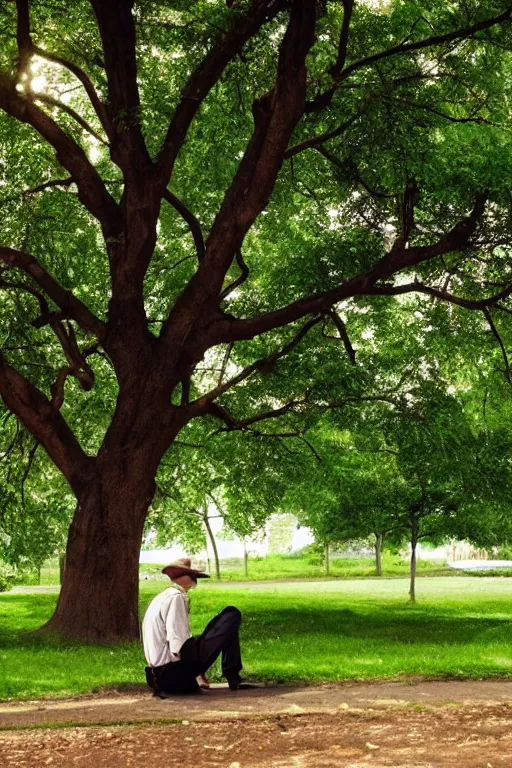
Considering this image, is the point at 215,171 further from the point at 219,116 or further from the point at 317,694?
the point at 317,694

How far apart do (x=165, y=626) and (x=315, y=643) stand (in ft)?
24.3

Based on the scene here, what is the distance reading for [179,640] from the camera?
10.8 m

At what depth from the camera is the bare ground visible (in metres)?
7.46

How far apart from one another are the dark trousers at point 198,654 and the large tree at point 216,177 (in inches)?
228

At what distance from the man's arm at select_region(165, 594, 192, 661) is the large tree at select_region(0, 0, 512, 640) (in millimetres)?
6002

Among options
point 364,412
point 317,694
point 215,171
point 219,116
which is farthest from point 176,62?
point 317,694

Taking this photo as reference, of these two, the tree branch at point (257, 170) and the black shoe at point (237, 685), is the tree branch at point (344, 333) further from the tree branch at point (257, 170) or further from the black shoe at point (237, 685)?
the black shoe at point (237, 685)

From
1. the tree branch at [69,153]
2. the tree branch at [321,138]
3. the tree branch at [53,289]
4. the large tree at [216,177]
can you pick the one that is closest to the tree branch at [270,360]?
the large tree at [216,177]

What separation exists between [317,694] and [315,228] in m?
11.2

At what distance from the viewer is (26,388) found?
17.3 m

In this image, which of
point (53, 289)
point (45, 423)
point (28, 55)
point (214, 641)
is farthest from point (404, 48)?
point (214, 641)

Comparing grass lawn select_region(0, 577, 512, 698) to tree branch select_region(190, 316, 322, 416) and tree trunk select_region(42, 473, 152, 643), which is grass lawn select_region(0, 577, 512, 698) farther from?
tree branch select_region(190, 316, 322, 416)

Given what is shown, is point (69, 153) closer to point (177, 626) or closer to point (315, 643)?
point (315, 643)

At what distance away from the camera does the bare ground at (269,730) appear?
24.5 feet
